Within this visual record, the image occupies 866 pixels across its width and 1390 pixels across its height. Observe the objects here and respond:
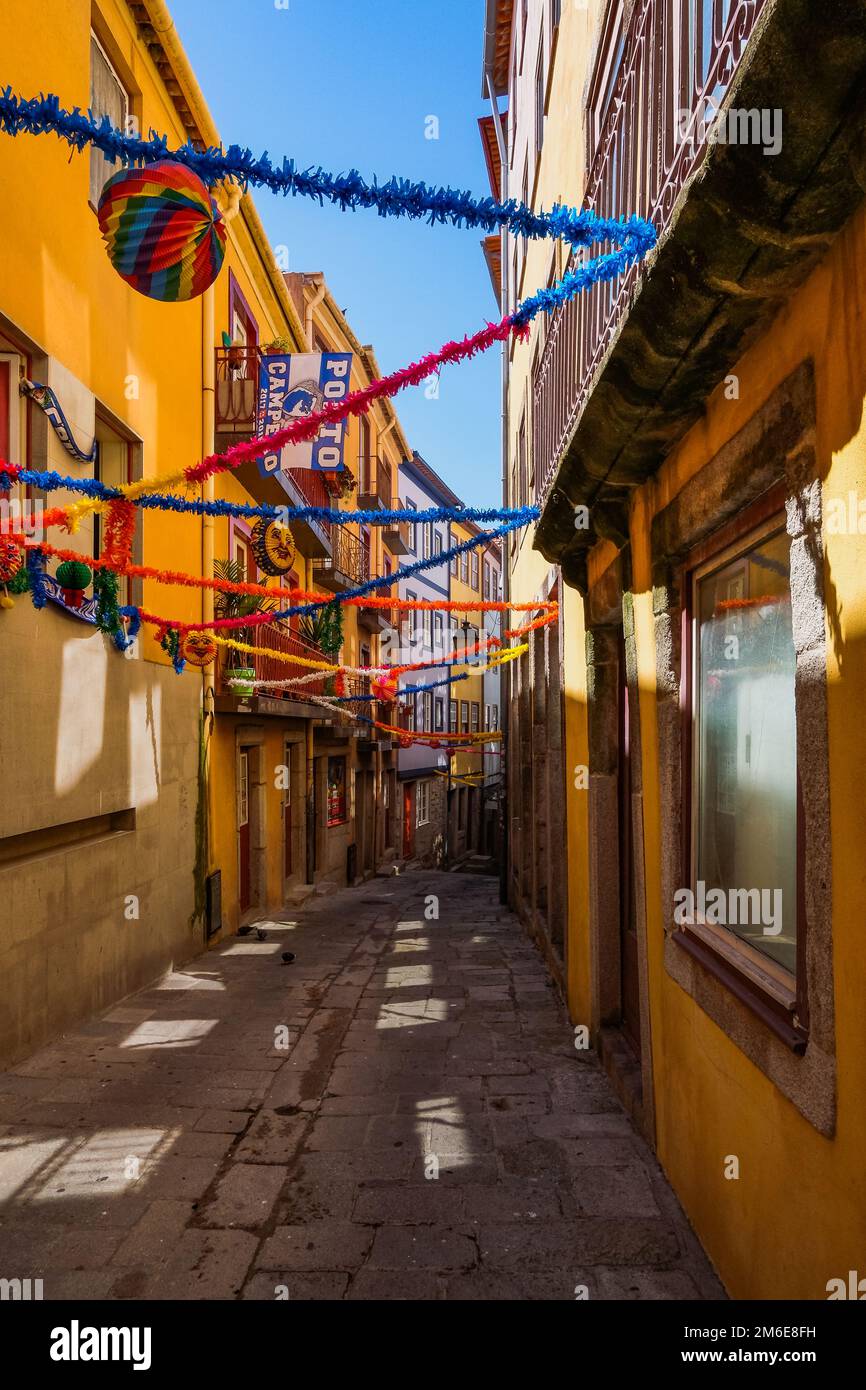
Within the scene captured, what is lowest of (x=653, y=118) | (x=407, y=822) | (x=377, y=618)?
(x=407, y=822)

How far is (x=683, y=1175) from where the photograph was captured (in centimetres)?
428

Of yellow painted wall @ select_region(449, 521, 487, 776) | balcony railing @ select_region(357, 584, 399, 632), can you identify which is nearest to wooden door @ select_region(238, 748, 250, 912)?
balcony railing @ select_region(357, 584, 399, 632)

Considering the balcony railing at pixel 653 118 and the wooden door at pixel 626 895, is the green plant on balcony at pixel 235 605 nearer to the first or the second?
the wooden door at pixel 626 895

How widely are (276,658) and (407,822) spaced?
68.2 feet

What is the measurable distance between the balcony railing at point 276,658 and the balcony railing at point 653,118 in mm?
7442

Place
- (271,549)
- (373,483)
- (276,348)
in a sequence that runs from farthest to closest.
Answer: (373,483)
(276,348)
(271,549)

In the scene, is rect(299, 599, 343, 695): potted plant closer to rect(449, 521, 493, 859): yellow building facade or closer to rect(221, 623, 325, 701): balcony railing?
rect(221, 623, 325, 701): balcony railing

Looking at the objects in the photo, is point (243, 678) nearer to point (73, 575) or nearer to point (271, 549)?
point (271, 549)

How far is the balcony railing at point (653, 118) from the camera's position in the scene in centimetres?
319

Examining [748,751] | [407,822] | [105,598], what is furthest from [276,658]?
[407,822]

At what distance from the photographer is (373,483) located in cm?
2702

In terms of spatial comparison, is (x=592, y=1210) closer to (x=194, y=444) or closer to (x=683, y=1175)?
(x=683, y=1175)

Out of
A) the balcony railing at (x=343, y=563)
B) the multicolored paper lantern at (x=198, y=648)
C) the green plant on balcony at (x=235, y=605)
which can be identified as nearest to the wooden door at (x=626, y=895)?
the multicolored paper lantern at (x=198, y=648)
